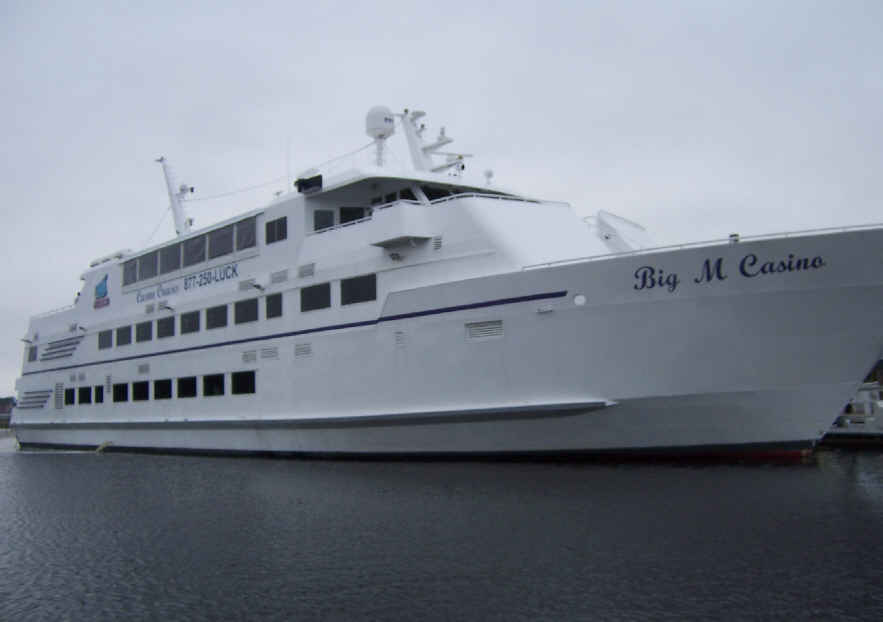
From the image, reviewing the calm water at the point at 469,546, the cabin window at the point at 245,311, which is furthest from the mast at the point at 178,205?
the calm water at the point at 469,546

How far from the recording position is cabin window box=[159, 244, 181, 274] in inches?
740

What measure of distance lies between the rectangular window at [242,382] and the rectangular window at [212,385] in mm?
469

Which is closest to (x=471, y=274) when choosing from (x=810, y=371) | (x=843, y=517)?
(x=810, y=371)

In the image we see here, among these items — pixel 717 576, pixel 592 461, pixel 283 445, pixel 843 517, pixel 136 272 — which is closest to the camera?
pixel 717 576

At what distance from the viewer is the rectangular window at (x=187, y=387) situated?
57.9ft

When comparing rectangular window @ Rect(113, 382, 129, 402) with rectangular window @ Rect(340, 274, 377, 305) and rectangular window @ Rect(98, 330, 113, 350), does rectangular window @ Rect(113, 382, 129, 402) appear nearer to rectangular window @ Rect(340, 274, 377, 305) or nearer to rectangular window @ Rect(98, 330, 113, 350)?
rectangular window @ Rect(98, 330, 113, 350)

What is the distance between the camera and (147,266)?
1981cm

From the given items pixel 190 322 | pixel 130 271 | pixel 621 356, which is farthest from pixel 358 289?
pixel 130 271

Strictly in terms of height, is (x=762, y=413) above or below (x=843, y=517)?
above

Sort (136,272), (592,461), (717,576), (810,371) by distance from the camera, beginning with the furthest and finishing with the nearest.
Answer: (136,272), (592,461), (810,371), (717,576)

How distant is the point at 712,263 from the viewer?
36.1 ft

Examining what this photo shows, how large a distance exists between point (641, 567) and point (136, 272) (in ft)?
56.5

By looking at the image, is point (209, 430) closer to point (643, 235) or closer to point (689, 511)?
point (643, 235)

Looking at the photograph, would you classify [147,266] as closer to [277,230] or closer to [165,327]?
[165,327]
